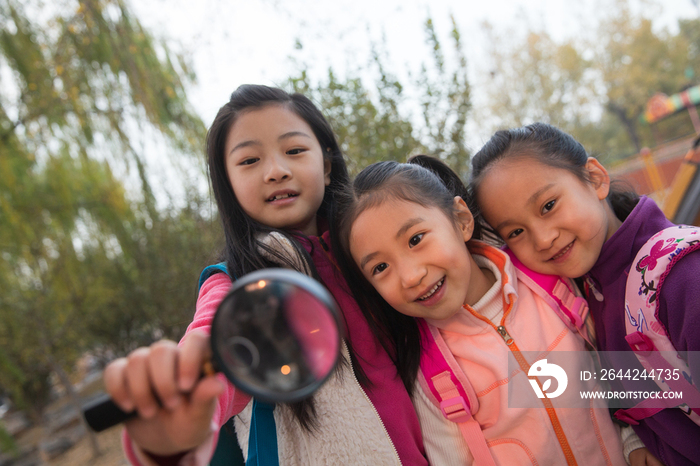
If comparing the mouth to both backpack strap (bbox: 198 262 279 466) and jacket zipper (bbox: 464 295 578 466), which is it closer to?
jacket zipper (bbox: 464 295 578 466)

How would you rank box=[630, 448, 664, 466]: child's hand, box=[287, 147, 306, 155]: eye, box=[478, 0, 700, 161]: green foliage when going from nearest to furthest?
box=[630, 448, 664, 466]: child's hand, box=[287, 147, 306, 155]: eye, box=[478, 0, 700, 161]: green foliage

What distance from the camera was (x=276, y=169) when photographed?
1.62 meters

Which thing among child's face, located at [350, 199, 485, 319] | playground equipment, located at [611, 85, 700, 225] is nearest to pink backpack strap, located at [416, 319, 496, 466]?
child's face, located at [350, 199, 485, 319]

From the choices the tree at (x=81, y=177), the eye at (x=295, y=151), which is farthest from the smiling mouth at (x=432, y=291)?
the tree at (x=81, y=177)

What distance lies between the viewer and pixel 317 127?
6.34 ft

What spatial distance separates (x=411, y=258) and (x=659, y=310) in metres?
0.76

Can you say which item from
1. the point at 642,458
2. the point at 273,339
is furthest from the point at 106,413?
the point at 642,458

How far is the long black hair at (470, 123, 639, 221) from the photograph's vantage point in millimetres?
1661

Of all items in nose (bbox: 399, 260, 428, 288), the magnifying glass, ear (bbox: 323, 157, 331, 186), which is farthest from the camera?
ear (bbox: 323, 157, 331, 186)

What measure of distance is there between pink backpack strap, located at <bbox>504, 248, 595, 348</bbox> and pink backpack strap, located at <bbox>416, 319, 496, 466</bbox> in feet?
1.34

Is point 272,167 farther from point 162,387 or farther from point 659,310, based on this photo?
point 659,310

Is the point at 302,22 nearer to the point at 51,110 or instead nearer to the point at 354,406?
the point at 354,406

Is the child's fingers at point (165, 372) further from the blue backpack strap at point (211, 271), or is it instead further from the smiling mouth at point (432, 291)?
the smiling mouth at point (432, 291)

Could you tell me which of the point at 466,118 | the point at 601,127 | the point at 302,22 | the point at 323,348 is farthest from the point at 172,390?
the point at 601,127
